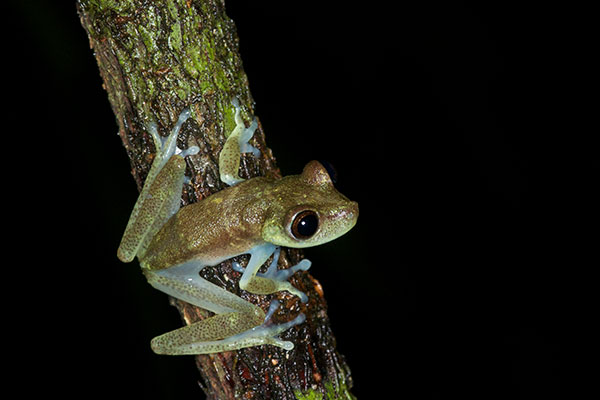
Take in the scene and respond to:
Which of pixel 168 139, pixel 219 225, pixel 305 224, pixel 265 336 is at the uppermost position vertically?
pixel 168 139

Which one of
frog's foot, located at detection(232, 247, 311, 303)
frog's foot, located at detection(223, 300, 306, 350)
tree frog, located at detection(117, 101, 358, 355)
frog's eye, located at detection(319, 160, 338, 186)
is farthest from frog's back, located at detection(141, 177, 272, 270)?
frog's foot, located at detection(223, 300, 306, 350)

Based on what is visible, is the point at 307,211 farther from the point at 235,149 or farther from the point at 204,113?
the point at 204,113

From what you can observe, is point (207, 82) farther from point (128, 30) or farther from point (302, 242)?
point (302, 242)

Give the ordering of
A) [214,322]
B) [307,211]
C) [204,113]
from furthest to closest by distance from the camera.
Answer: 1. [214,322]
2. [204,113]
3. [307,211]

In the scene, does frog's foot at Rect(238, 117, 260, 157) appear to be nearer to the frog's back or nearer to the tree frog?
the tree frog

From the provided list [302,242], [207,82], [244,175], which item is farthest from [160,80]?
[302,242]

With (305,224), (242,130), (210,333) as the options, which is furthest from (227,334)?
(242,130)
